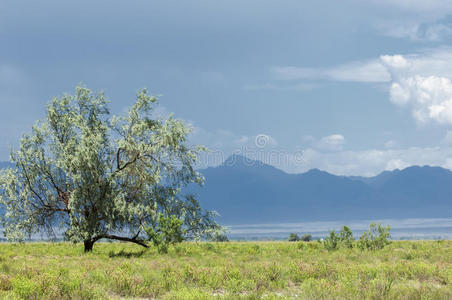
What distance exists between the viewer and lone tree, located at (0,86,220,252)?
109 ft

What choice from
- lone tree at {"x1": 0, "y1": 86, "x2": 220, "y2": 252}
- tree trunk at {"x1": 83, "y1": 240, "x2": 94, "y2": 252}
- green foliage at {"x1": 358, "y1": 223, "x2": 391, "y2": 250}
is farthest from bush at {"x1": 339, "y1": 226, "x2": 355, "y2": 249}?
tree trunk at {"x1": 83, "y1": 240, "x2": 94, "y2": 252}

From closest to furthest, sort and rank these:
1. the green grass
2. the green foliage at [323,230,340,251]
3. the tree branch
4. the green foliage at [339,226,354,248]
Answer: the green grass, the green foliage at [323,230,340,251], the tree branch, the green foliage at [339,226,354,248]

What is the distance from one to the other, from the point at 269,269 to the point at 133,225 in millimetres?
16319

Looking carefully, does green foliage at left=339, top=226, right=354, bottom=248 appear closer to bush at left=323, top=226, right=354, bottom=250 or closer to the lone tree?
bush at left=323, top=226, right=354, bottom=250

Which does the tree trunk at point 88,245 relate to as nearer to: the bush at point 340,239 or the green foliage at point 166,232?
the green foliage at point 166,232

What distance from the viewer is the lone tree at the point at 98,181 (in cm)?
3328

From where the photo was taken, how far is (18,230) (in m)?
34.7

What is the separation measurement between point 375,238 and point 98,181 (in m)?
19.3

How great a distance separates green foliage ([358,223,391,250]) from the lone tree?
411 inches

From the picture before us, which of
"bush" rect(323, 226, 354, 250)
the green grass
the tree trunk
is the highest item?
"bush" rect(323, 226, 354, 250)

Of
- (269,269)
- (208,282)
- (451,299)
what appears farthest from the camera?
(269,269)

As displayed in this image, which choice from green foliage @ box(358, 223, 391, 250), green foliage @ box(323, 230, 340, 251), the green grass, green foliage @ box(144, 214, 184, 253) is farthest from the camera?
green foliage @ box(358, 223, 391, 250)

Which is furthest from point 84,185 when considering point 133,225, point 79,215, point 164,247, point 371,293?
point 371,293

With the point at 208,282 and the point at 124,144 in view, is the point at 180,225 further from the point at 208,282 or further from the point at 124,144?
the point at 208,282
